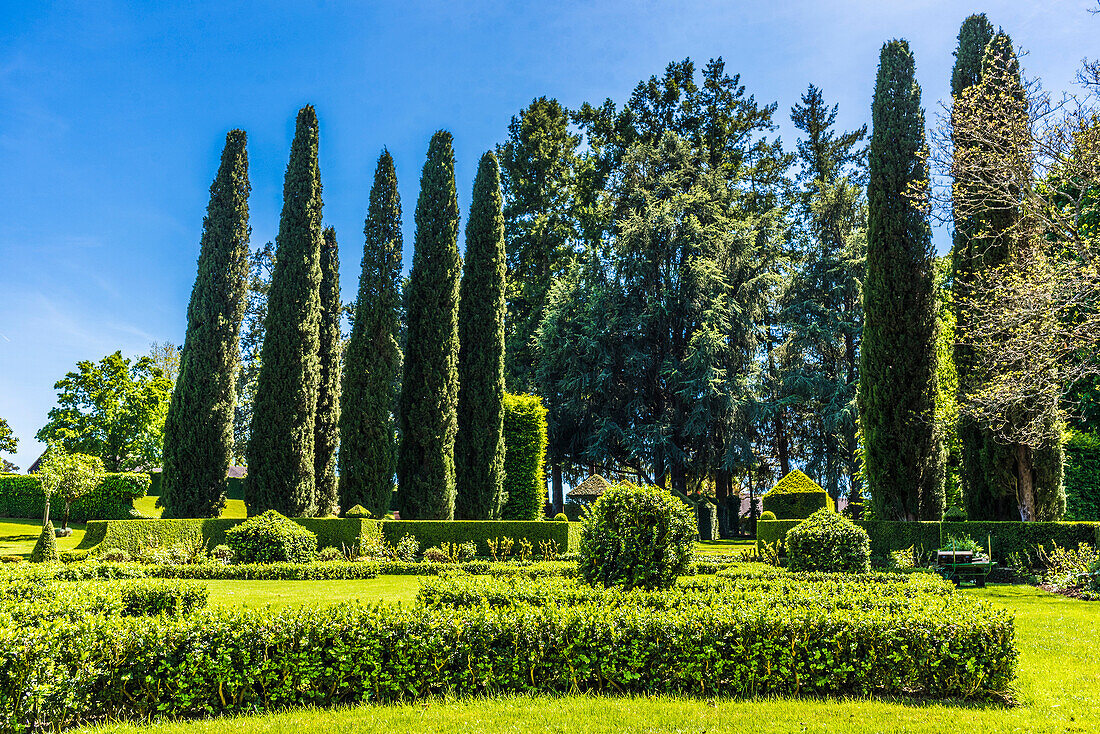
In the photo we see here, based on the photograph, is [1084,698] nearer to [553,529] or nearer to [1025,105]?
[1025,105]

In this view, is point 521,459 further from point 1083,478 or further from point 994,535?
point 1083,478

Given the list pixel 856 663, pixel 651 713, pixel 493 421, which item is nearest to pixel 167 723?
pixel 651 713

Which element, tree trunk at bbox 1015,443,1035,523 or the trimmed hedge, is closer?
the trimmed hedge

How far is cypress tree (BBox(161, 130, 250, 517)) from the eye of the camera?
20094mm

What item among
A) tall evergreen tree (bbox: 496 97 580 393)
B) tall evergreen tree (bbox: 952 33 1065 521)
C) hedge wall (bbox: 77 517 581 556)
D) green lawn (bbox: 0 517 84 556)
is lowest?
green lawn (bbox: 0 517 84 556)

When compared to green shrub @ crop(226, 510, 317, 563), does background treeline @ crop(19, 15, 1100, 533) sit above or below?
above

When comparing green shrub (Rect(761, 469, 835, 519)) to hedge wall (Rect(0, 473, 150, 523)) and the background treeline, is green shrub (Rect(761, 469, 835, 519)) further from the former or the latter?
hedge wall (Rect(0, 473, 150, 523))

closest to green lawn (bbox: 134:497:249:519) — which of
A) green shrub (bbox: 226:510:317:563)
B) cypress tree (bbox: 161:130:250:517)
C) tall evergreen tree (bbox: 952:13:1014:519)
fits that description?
cypress tree (bbox: 161:130:250:517)

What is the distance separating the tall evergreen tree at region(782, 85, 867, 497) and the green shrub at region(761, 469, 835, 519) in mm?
2502

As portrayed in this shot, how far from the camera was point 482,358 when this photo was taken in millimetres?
22719

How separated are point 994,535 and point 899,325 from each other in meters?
5.61

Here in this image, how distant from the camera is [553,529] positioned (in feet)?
55.7

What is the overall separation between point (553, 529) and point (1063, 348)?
10.8 meters

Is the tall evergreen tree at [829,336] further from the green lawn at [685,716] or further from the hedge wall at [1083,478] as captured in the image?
the green lawn at [685,716]
